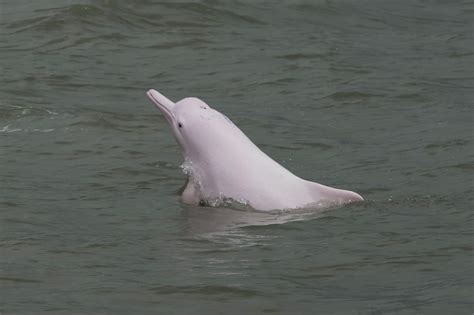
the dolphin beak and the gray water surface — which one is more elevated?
the dolphin beak

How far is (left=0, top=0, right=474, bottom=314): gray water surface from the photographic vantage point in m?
11.1

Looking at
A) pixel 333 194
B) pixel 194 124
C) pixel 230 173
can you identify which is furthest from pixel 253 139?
pixel 333 194

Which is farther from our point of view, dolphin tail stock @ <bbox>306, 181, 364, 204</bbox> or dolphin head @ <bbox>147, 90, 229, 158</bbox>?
dolphin head @ <bbox>147, 90, 229, 158</bbox>

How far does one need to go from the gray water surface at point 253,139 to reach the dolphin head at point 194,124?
2.16ft

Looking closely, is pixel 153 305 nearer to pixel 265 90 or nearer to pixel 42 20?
pixel 265 90

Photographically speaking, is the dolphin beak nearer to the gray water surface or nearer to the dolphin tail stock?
the gray water surface

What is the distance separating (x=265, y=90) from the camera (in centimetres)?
2020

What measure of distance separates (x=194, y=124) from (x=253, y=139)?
126 inches

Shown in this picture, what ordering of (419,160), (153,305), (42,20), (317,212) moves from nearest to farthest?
(153,305)
(317,212)
(419,160)
(42,20)

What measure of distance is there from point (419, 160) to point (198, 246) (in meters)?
4.60

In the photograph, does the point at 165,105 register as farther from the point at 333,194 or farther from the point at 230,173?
the point at 333,194

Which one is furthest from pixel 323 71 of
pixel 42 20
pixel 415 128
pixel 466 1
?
pixel 466 1

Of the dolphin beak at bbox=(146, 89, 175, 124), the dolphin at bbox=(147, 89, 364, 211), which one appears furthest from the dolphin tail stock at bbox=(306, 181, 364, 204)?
the dolphin beak at bbox=(146, 89, 175, 124)

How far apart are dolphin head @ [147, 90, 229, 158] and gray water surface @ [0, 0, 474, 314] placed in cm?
66
